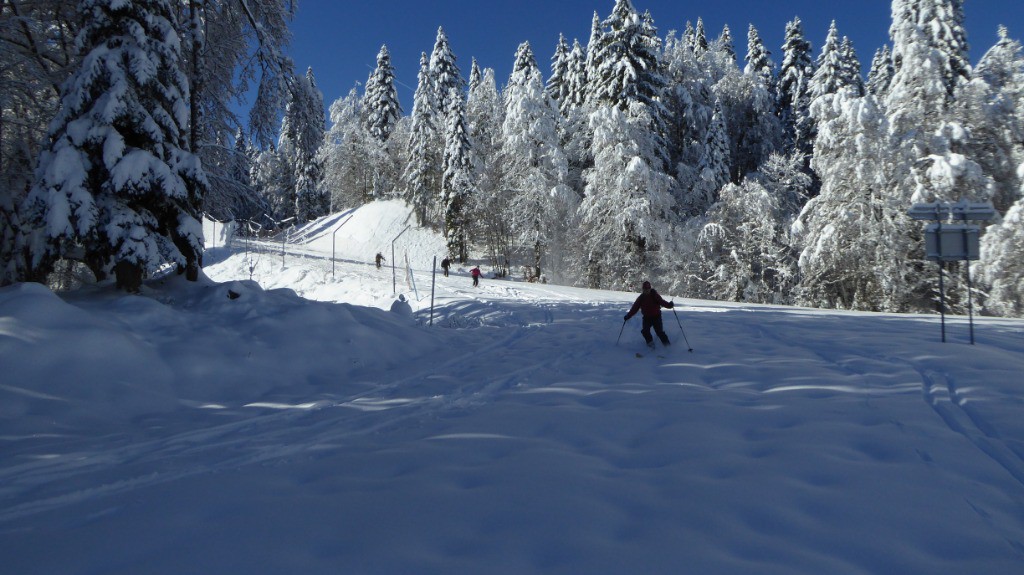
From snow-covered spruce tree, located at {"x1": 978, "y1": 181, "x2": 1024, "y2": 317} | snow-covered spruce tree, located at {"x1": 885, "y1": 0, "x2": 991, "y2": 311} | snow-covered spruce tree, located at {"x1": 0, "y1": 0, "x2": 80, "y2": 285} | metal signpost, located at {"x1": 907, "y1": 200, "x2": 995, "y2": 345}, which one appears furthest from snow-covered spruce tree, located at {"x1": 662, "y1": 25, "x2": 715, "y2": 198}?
snow-covered spruce tree, located at {"x1": 0, "y1": 0, "x2": 80, "y2": 285}

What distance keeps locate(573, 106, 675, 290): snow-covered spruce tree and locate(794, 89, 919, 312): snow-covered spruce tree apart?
6837 millimetres

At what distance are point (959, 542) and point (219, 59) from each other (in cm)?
1525

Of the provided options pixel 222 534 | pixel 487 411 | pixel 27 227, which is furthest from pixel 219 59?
pixel 222 534

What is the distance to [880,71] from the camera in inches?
1633

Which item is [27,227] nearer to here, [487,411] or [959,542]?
[487,411]

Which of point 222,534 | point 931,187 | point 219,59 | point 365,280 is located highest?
point 219,59

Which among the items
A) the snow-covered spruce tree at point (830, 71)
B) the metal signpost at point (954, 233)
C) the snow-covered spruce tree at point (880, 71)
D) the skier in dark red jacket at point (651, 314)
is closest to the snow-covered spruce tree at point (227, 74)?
the skier in dark red jacket at point (651, 314)

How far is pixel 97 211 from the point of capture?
27.5ft

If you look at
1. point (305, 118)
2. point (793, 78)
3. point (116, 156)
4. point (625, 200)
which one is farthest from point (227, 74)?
point (793, 78)

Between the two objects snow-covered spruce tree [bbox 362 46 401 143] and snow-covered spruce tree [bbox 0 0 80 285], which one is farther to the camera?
snow-covered spruce tree [bbox 362 46 401 143]

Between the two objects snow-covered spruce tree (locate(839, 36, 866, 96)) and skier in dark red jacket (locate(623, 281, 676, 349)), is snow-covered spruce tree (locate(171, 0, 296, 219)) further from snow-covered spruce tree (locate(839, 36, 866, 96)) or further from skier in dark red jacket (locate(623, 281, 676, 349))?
snow-covered spruce tree (locate(839, 36, 866, 96))

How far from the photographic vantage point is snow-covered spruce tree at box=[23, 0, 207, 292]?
324 inches

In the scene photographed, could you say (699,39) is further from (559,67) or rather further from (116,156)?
(116,156)

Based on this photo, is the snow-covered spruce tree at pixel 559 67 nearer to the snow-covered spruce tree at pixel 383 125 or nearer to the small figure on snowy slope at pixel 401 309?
the snow-covered spruce tree at pixel 383 125
